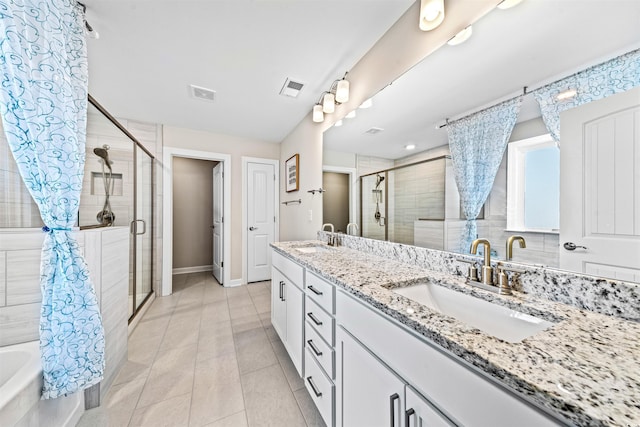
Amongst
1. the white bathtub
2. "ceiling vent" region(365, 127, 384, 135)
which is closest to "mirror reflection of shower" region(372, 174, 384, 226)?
"ceiling vent" region(365, 127, 384, 135)

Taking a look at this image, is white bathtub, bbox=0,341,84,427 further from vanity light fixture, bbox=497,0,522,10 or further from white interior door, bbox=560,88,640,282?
vanity light fixture, bbox=497,0,522,10

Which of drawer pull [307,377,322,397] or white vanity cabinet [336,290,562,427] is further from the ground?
white vanity cabinet [336,290,562,427]

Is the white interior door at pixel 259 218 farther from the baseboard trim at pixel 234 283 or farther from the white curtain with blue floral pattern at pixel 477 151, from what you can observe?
the white curtain with blue floral pattern at pixel 477 151

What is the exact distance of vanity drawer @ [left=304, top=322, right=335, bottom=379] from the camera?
1097mm

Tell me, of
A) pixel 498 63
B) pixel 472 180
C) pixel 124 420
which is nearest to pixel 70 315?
pixel 124 420

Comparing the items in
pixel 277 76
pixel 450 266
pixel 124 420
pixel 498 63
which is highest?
pixel 277 76

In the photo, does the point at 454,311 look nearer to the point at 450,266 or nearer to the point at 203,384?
the point at 450,266

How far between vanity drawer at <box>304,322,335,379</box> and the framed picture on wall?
2.00 metres

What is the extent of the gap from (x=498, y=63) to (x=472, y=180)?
1.66ft

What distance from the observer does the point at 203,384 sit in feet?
4.98

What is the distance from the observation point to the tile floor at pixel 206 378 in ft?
4.21

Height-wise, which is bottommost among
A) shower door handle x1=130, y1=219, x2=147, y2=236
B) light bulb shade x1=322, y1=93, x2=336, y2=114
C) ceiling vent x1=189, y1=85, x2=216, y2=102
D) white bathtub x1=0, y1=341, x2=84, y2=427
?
white bathtub x1=0, y1=341, x2=84, y2=427

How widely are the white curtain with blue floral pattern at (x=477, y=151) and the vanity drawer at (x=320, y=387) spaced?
3.07ft

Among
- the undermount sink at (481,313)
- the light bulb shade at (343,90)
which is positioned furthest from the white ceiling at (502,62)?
the undermount sink at (481,313)
